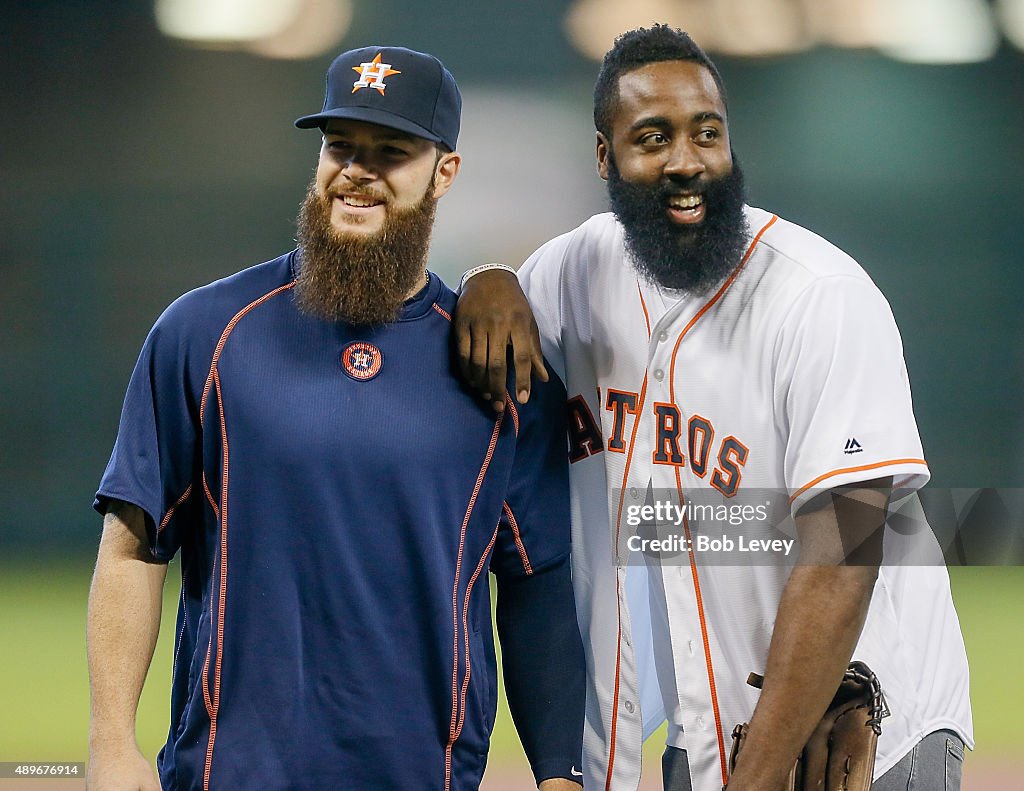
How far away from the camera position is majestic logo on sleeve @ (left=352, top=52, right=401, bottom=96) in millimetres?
1637

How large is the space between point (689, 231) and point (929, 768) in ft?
2.93

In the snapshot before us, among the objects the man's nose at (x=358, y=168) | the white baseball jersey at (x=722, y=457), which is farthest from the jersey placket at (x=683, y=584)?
the man's nose at (x=358, y=168)

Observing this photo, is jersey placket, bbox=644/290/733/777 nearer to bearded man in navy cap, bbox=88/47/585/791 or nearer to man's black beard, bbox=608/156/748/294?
man's black beard, bbox=608/156/748/294

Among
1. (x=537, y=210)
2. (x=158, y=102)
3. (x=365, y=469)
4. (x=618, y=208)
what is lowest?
(x=365, y=469)

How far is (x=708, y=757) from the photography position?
176cm

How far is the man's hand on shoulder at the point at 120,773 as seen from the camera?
1.49 metres

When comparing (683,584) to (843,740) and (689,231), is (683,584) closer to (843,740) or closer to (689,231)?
(843,740)

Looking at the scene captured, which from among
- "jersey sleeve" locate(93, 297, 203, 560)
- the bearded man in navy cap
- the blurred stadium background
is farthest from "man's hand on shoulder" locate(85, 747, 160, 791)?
the blurred stadium background

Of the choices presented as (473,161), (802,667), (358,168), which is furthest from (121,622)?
(473,161)

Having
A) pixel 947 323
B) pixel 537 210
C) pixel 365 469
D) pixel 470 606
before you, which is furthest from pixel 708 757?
pixel 947 323

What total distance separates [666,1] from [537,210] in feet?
4.32

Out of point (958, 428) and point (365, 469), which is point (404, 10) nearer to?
point (958, 428)

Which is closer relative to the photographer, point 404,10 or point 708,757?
point 708,757

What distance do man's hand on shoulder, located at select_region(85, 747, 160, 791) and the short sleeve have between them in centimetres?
56
